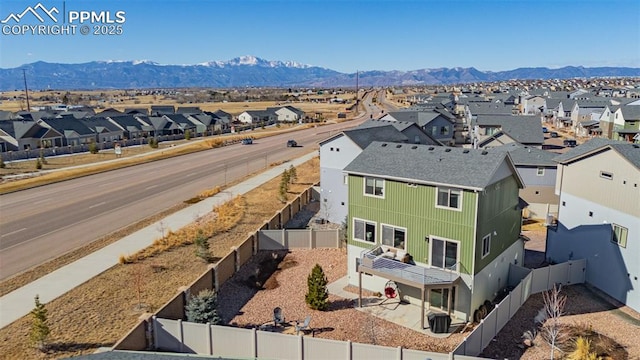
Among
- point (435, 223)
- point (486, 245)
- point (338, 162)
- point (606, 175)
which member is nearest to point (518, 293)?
point (486, 245)

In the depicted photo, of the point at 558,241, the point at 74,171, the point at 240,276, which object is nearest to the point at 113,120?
the point at 74,171

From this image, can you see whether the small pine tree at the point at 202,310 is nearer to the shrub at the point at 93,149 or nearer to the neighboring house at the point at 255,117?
the shrub at the point at 93,149

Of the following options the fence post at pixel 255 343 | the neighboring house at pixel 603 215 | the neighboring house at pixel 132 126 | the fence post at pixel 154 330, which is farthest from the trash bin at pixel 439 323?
the neighboring house at pixel 132 126

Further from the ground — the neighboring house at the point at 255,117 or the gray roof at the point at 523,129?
the gray roof at the point at 523,129

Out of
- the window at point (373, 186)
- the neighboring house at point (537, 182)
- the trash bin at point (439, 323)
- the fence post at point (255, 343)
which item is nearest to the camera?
the fence post at point (255, 343)

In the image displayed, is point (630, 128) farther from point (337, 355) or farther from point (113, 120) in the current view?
point (113, 120)

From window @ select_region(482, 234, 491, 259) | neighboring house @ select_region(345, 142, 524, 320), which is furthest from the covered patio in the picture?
window @ select_region(482, 234, 491, 259)
